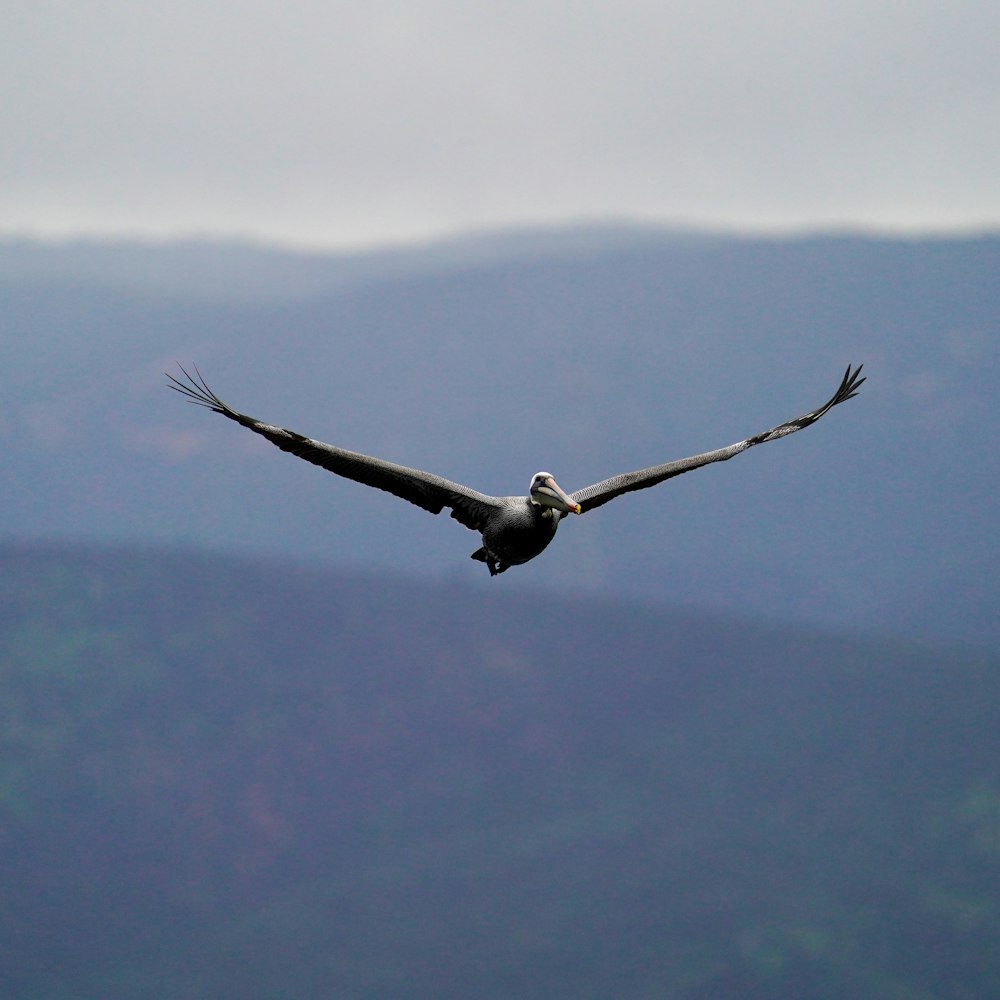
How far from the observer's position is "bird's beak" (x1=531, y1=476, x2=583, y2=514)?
16.5m

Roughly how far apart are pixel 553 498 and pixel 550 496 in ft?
0.22

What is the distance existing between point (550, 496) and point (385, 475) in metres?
2.54

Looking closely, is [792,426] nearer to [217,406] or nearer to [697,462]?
[697,462]

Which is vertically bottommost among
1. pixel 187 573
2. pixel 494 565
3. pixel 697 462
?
pixel 494 565

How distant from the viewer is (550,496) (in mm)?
16703

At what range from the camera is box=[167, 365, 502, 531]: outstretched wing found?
17.1 meters

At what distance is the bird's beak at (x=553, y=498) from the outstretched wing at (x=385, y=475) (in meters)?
0.69

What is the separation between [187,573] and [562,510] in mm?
177060

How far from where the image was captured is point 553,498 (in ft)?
54.6

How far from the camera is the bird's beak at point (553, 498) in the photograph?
16.5m

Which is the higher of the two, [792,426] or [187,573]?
[187,573]

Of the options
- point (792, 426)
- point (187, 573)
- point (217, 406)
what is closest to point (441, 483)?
point (217, 406)

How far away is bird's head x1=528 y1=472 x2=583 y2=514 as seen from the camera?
16531mm

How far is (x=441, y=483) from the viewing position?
57.6 feet
